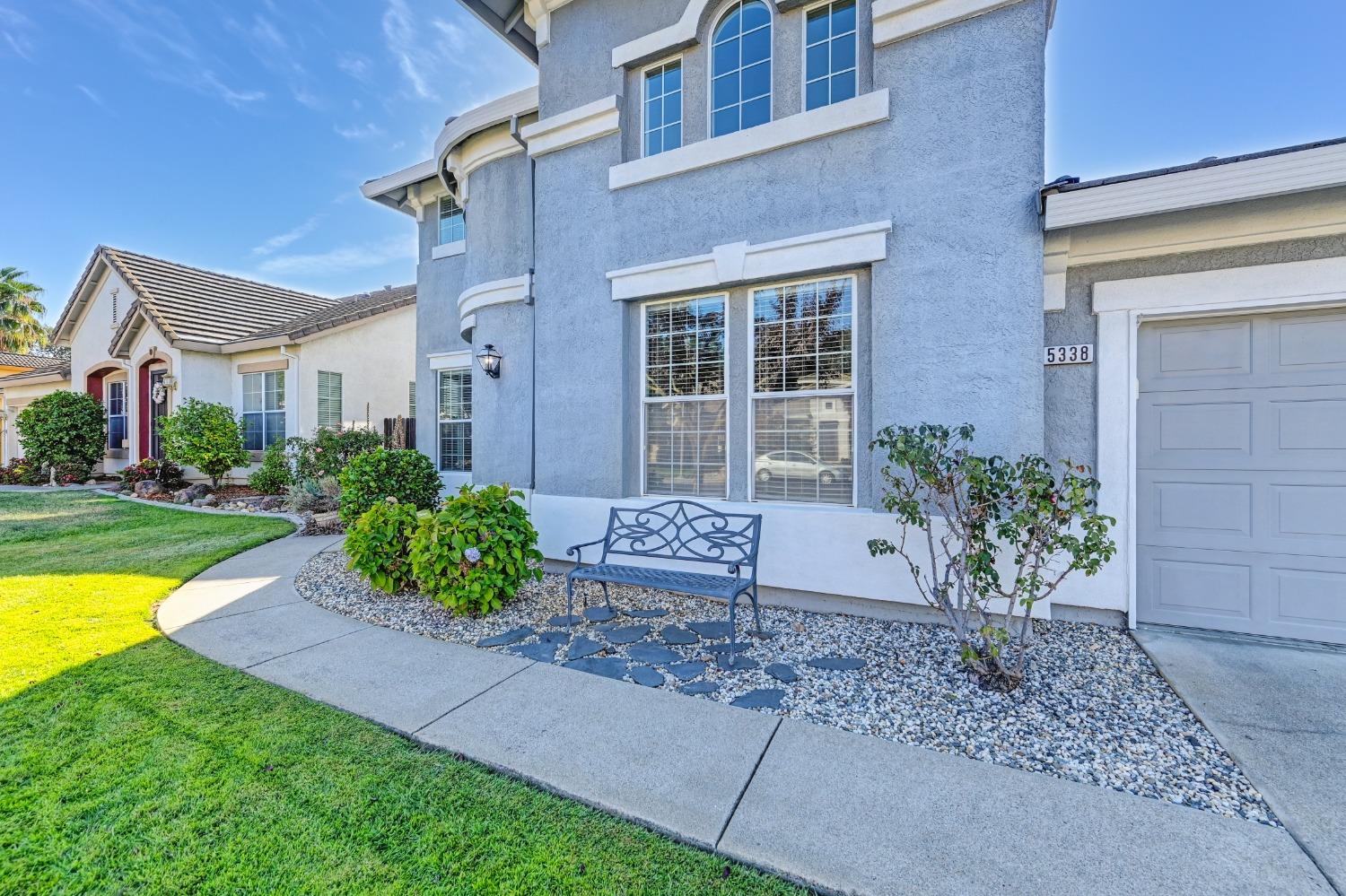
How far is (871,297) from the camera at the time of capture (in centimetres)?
514

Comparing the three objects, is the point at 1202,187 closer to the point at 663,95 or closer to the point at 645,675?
the point at 663,95

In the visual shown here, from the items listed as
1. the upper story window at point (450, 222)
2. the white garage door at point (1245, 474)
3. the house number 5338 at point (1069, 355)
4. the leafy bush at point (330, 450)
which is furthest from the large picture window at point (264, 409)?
the white garage door at point (1245, 474)

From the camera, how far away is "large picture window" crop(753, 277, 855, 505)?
536 centimetres

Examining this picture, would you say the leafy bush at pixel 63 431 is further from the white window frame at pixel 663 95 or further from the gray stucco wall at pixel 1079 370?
the gray stucco wall at pixel 1079 370

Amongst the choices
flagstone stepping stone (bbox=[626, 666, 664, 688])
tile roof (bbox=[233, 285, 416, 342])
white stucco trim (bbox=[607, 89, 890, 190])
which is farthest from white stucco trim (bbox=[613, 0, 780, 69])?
tile roof (bbox=[233, 285, 416, 342])

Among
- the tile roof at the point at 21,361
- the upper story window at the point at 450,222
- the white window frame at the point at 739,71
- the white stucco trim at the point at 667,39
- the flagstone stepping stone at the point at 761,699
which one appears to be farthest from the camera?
the tile roof at the point at 21,361

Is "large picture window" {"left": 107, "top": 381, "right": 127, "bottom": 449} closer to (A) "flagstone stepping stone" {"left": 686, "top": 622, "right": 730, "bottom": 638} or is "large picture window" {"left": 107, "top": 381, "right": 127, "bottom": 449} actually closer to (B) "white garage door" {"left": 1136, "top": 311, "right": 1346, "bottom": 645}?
Result: (A) "flagstone stepping stone" {"left": 686, "top": 622, "right": 730, "bottom": 638}

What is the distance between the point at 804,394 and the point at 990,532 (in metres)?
2.07

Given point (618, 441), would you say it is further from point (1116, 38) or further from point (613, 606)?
point (1116, 38)

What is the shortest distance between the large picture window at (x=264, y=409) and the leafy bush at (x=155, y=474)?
1.69m

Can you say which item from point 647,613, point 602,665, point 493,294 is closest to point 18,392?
point 493,294

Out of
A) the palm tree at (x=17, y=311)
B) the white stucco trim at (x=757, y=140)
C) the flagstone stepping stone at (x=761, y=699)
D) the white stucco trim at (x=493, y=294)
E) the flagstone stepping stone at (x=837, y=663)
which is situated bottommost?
the flagstone stepping stone at (x=761, y=699)

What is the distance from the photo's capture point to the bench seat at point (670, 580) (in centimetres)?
441

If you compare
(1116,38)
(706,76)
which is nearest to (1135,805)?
(706,76)
